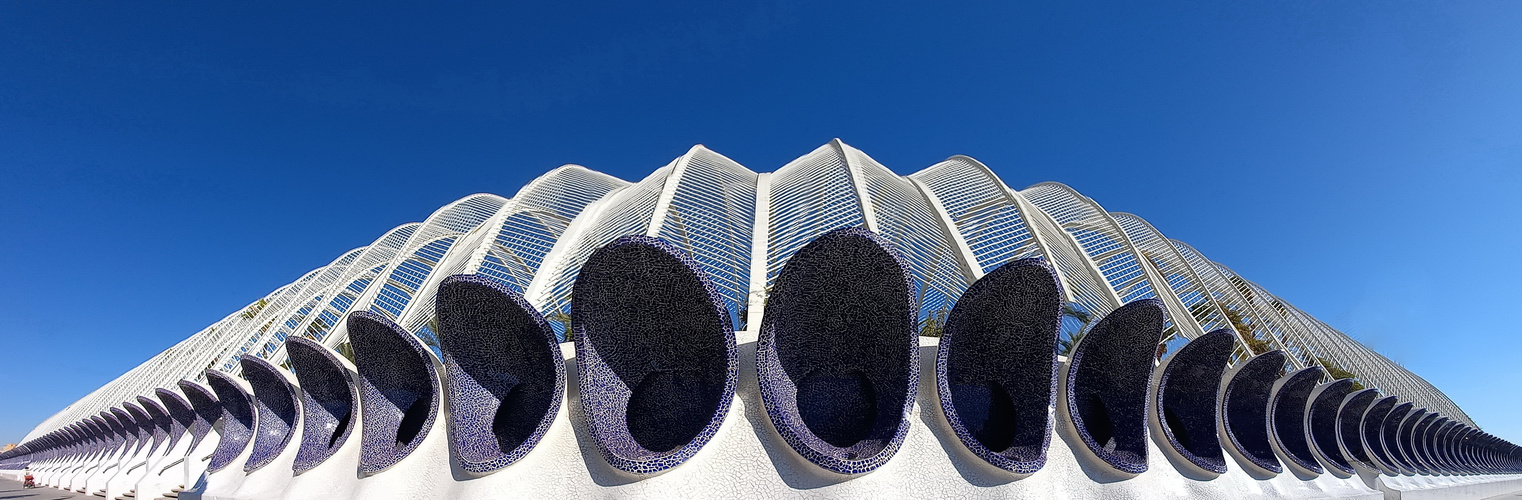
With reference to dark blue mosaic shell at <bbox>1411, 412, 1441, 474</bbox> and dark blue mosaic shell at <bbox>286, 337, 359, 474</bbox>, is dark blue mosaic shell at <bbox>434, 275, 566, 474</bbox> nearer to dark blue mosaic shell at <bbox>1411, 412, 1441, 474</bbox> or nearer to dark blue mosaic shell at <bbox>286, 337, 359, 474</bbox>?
dark blue mosaic shell at <bbox>286, 337, 359, 474</bbox>

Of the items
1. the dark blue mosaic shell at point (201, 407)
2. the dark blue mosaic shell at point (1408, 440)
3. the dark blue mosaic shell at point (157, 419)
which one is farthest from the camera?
the dark blue mosaic shell at point (157, 419)

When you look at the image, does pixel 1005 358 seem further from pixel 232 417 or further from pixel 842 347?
pixel 232 417

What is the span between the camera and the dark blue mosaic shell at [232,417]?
12703mm

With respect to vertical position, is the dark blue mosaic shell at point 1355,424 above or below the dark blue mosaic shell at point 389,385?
below

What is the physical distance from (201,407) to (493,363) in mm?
11650

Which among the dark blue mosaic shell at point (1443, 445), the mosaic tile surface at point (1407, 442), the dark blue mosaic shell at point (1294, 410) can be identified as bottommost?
the dark blue mosaic shell at point (1443, 445)

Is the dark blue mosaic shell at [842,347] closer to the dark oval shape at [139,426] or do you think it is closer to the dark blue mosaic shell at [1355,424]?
the dark blue mosaic shell at [1355,424]

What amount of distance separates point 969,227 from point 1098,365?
646 cm

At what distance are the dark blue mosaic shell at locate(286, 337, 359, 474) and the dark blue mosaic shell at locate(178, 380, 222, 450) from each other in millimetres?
5635

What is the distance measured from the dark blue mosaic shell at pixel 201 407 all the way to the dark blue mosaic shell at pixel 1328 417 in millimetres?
25655

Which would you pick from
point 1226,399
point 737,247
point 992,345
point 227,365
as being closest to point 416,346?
point 737,247

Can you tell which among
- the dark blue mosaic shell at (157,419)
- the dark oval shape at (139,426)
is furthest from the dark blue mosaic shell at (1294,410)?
the dark oval shape at (139,426)

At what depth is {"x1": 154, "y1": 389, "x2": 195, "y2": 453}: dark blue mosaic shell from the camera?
1617 centimetres

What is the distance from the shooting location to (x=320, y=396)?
11.2 m
